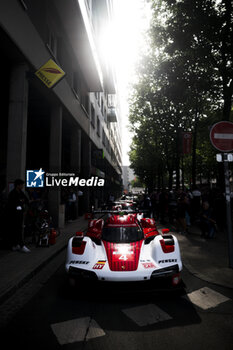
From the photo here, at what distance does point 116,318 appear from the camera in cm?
288

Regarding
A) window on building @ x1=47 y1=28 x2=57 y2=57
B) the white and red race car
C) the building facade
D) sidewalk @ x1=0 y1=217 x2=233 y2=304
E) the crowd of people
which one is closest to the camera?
the white and red race car

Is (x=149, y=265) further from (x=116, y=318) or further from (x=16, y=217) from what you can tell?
(x=16, y=217)

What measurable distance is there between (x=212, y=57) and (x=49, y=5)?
7.74 m

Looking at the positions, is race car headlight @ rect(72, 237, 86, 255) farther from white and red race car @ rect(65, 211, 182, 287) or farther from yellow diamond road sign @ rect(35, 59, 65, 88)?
yellow diamond road sign @ rect(35, 59, 65, 88)

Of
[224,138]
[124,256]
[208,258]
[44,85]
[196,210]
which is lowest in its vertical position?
[208,258]

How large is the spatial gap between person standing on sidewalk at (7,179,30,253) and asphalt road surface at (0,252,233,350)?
250cm

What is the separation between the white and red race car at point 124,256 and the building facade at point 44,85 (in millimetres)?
4283

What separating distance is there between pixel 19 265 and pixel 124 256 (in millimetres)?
2667

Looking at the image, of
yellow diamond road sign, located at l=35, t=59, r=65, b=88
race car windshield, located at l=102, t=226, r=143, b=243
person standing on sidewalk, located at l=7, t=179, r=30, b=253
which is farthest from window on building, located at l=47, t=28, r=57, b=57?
race car windshield, located at l=102, t=226, r=143, b=243

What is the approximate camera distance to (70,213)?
14.0 meters

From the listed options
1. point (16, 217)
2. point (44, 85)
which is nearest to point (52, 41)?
point (44, 85)

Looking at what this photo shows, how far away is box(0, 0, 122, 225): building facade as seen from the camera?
7348 mm

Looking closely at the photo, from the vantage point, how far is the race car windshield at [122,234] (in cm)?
423

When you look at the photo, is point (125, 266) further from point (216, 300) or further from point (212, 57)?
point (212, 57)
